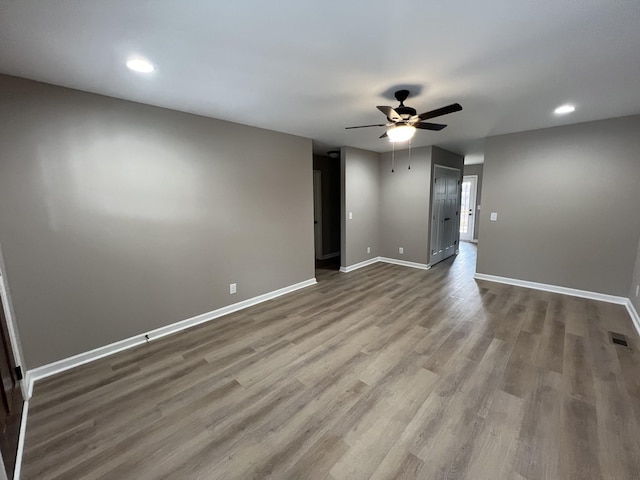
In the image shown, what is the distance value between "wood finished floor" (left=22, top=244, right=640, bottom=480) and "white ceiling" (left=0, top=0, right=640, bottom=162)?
2420 mm

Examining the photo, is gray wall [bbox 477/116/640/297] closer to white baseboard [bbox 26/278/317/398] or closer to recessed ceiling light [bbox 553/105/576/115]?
recessed ceiling light [bbox 553/105/576/115]

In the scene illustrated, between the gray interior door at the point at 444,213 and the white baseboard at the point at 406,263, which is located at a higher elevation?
the gray interior door at the point at 444,213

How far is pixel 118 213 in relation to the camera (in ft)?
8.35

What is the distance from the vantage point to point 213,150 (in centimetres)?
315

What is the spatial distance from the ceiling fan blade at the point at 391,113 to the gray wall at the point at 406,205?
9.77ft

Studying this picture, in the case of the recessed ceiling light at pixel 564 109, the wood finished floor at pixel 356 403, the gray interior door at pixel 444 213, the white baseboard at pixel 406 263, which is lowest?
the wood finished floor at pixel 356 403

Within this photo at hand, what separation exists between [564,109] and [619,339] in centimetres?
252

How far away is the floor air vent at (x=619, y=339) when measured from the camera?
2646mm

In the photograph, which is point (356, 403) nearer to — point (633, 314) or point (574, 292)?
point (633, 314)

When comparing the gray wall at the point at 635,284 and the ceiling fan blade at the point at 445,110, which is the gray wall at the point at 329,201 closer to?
the ceiling fan blade at the point at 445,110

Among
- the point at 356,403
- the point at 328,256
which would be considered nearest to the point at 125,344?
the point at 356,403

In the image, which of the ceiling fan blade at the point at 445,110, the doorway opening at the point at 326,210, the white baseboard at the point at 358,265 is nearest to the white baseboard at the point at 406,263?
the white baseboard at the point at 358,265

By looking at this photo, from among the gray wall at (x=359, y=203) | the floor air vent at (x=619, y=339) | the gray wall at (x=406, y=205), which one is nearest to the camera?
the floor air vent at (x=619, y=339)

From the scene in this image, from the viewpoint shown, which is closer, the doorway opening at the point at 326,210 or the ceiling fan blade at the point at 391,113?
the ceiling fan blade at the point at 391,113
